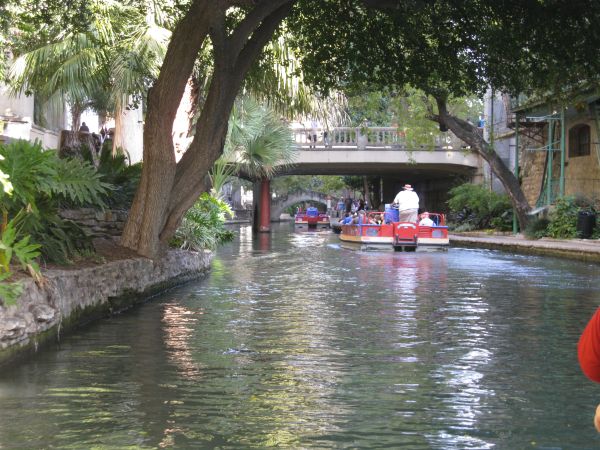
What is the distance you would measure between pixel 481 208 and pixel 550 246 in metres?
12.7

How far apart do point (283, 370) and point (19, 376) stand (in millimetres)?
2131

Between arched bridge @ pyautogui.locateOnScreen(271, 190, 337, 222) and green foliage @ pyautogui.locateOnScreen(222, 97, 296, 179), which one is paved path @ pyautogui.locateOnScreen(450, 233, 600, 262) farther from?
arched bridge @ pyautogui.locateOnScreen(271, 190, 337, 222)

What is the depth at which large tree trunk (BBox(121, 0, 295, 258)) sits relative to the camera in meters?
11.7

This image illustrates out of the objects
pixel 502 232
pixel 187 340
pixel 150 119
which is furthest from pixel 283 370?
pixel 502 232

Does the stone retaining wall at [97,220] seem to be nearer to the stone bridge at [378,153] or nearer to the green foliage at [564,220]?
the green foliage at [564,220]

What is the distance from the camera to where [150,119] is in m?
12.0

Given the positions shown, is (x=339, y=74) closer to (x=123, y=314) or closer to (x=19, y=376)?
(x=123, y=314)

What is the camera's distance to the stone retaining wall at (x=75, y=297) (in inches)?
281

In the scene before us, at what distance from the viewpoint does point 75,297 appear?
898 cm

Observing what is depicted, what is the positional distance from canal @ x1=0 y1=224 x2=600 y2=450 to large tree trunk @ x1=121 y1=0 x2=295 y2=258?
127 centimetres

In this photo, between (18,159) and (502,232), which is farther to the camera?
(502,232)

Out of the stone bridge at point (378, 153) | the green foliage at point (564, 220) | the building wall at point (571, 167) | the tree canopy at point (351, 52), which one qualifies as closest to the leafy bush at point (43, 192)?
the tree canopy at point (351, 52)

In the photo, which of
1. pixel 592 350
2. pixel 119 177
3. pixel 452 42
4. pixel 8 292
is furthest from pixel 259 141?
pixel 592 350

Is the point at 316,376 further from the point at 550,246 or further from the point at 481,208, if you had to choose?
the point at 481,208
